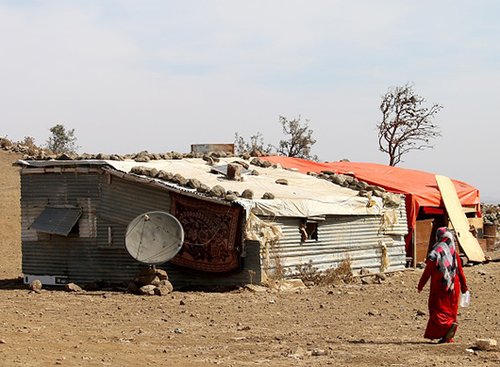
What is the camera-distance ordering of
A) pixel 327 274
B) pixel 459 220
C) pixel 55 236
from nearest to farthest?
pixel 327 274
pixel 55 236
pixel 459 220

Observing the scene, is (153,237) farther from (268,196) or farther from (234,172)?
(234,172)

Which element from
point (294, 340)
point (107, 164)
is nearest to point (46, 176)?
point (107, 164)

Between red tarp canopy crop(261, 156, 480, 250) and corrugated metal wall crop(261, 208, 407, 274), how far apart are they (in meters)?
0.83

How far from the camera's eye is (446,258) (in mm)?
10688

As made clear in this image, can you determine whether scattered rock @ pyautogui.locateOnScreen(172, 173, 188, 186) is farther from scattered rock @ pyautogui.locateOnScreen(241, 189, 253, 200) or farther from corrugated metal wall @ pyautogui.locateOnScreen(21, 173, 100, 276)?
corrugated metal wall @ pyautogui.locateOnScreen(21, 173, 100, 276)

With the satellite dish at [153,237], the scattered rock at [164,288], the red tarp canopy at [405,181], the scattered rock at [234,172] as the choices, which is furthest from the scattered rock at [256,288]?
the red tarp canopy at [405,181]

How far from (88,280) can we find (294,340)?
718 centimetres

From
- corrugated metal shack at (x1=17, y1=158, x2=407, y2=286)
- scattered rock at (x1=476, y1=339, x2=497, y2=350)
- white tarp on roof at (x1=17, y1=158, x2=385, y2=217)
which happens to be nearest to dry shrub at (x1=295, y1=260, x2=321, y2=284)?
corrugated metal shack at (x1=17, y1=158, x2=407, y2=286)

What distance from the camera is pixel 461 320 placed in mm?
12734

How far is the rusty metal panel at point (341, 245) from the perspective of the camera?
54.2ft

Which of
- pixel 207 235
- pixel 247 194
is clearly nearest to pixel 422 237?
pixel 247 194

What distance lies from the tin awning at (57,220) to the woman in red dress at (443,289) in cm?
830

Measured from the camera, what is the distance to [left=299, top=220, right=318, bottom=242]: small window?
16.8 metres

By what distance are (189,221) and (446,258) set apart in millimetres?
6565
